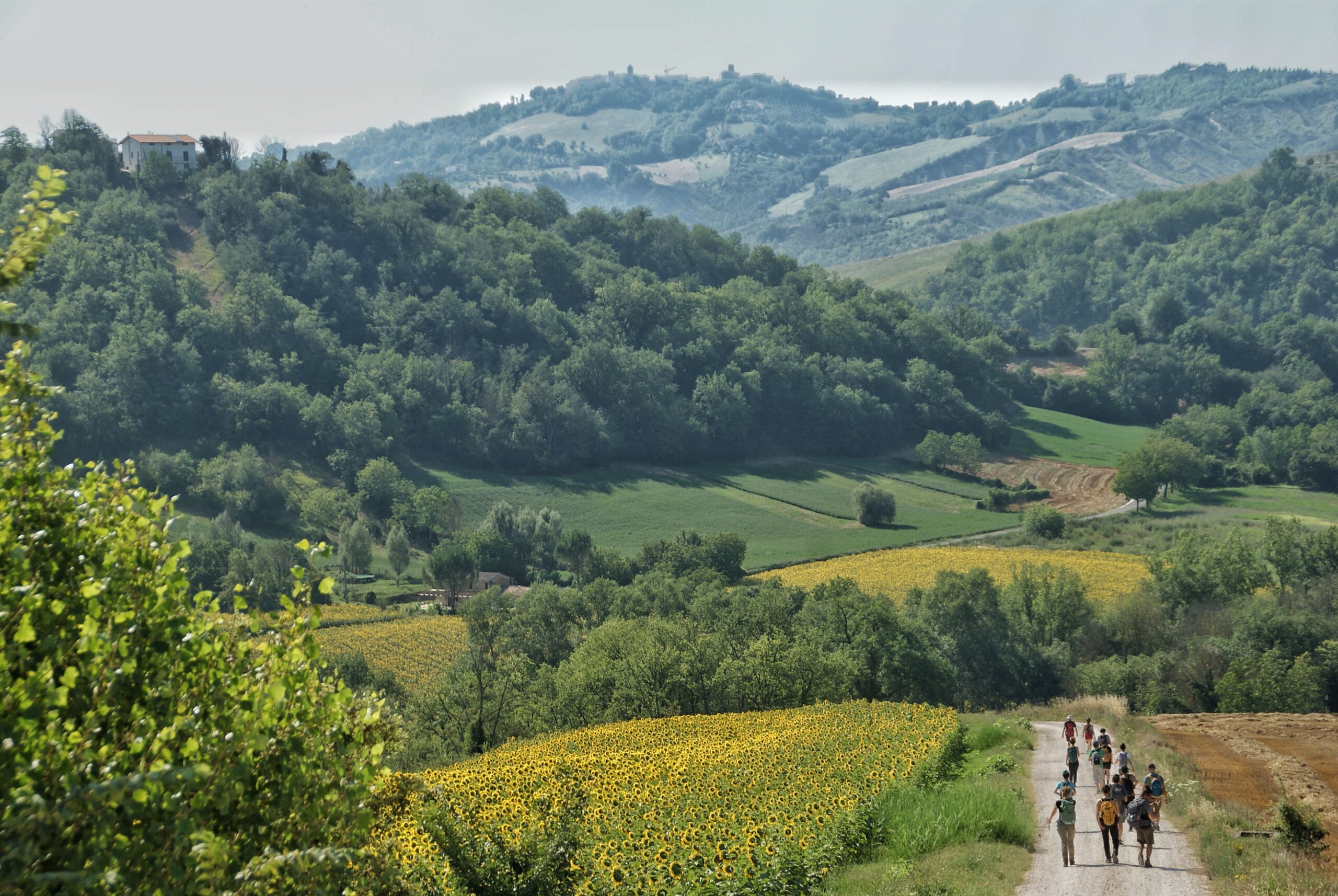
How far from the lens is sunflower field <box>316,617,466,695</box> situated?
6588cm

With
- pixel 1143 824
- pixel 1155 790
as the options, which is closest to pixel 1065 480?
pixel 1155 790

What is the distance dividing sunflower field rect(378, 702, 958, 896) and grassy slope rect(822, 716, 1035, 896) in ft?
1.89

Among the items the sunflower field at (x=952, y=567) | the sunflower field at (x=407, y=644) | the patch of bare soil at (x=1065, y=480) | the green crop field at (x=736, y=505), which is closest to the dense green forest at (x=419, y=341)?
the green crop field at (x=736, y=505)

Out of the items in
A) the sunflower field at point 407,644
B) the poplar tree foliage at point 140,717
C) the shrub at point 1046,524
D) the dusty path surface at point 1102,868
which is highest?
the poplar tree foliage at point 140,717

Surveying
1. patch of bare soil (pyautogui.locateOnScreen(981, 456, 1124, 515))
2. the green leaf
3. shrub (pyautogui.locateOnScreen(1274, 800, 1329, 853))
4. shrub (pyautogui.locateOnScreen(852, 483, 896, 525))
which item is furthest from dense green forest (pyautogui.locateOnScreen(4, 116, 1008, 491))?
the green leaf

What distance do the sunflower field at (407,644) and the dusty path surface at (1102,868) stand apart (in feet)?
133

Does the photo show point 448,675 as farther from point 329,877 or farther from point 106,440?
point 106,440

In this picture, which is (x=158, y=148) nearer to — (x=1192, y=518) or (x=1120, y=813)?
(x=1192, y=518)

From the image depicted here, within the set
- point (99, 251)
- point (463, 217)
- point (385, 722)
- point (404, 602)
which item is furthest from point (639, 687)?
point (463, 217)

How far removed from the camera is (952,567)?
92.2 metres

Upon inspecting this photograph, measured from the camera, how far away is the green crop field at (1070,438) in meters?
159

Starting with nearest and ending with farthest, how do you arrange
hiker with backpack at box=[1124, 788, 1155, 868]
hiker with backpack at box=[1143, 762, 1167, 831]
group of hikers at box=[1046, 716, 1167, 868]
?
hiker with backpack at box=[1124, 788, 1155, 868]
group of hikers at box=[1046, 716, 1167, 868]
hiker with backpack at box=[1143, 762, 1167, 831]

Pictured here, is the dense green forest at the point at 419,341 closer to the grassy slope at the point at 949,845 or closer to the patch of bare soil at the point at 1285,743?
the patch of bare soil at the point at 1285,743

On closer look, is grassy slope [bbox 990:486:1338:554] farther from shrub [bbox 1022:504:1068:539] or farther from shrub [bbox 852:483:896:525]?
shrub [bbox 852:483:896:525]
